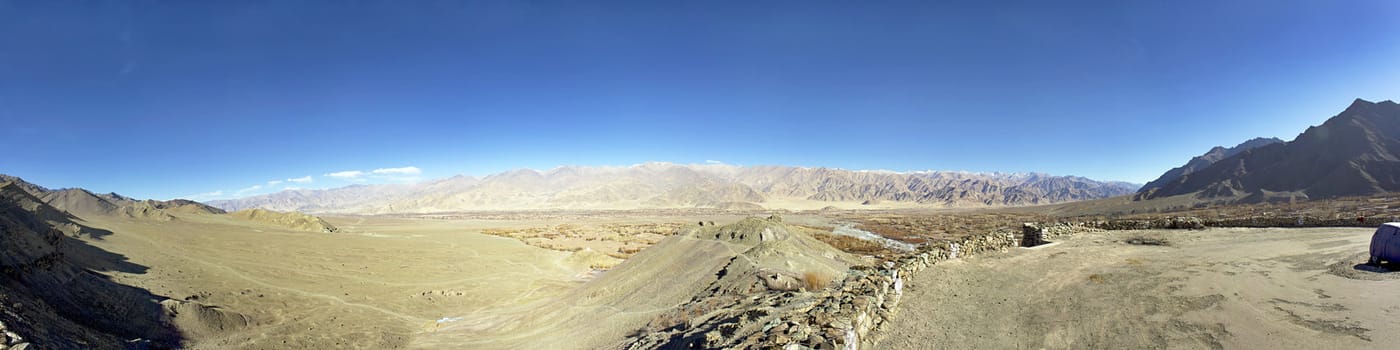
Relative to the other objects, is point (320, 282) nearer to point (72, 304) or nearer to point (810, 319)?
point (72, 304)

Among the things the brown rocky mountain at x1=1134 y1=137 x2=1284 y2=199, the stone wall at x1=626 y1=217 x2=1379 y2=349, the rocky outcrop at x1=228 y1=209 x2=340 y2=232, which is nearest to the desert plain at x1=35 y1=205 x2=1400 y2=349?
the stone wall at x1=626 y1=217 x2=1379 y2=349

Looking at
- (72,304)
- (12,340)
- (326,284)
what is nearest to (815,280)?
(12,340)

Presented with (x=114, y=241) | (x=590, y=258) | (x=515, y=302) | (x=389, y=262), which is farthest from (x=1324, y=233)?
(x=114, y=241)

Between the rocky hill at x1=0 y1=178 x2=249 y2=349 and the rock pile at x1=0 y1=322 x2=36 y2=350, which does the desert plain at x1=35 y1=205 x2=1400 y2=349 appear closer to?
the rocky hill at x1=0 y1=178 x2=249 y2=349

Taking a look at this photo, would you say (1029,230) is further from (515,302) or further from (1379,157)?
(1379,157)

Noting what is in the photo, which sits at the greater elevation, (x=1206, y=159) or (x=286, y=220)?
(x=1206, y=159)

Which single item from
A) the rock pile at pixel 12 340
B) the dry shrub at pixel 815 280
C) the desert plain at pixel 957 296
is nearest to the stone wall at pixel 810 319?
the desert plain at pixel 957 296
